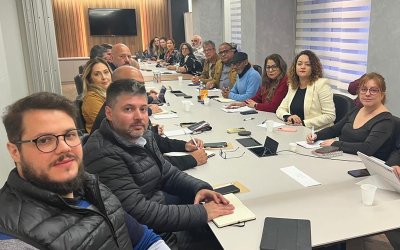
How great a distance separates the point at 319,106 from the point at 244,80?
1486 mm

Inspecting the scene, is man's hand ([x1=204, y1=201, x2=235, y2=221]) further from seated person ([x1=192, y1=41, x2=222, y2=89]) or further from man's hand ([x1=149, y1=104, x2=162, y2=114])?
seated person ([x1=192, y1=41, x2=222, y2=89])

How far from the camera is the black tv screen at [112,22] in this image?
1100cm

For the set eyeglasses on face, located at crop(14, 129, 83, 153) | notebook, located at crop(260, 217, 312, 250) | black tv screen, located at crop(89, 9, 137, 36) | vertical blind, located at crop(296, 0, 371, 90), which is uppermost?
black tv screen, located at crop(89, 9, 137, 36)

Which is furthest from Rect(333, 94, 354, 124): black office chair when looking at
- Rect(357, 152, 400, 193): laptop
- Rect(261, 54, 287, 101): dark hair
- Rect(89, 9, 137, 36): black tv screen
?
Rect(89, 9, 137, 36): black tv screen

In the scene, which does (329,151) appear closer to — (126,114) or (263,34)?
(126,114)

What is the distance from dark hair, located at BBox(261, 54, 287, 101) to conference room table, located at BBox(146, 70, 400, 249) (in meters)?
1.18

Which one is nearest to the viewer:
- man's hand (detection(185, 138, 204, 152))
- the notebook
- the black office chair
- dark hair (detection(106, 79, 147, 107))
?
the notebook

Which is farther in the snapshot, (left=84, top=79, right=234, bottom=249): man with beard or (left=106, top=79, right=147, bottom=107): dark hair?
(left=106, top=79, right=147, bottom=107): dark hair

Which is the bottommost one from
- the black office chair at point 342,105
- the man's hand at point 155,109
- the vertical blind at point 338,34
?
the man's hand at point 155,109

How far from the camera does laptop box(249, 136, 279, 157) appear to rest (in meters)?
2.44

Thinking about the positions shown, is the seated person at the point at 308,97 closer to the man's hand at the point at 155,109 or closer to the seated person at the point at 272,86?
the seated person at the point at 272,86

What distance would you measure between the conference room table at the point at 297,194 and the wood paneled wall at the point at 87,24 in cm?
927

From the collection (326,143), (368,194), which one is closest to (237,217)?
(368,194)

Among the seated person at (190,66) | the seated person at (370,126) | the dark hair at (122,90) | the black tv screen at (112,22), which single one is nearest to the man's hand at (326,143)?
the seated person at (370,126)
